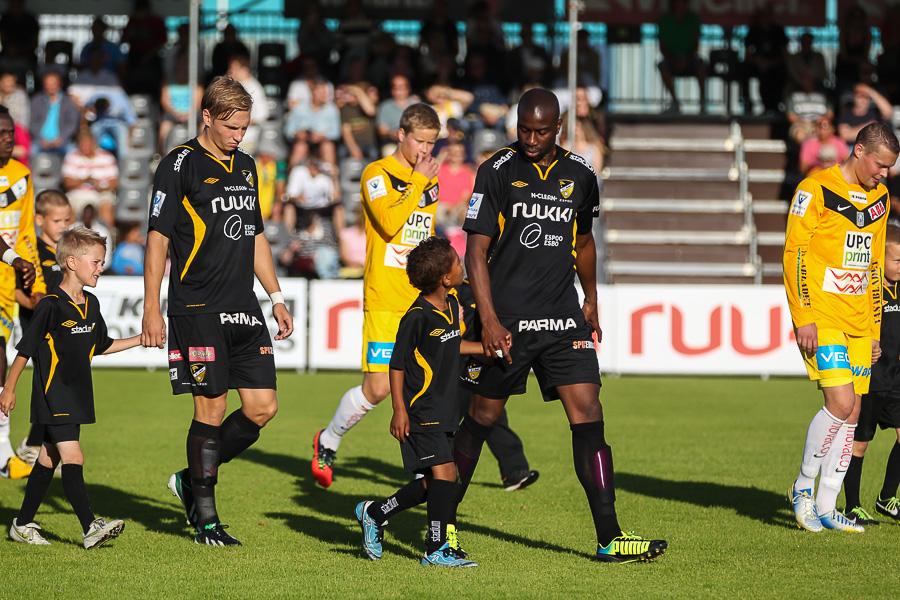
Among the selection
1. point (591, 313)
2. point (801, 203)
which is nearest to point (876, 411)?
point (801, 203)

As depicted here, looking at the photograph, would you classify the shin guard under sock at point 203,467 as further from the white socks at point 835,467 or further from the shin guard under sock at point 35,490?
the white socks at point 835,467

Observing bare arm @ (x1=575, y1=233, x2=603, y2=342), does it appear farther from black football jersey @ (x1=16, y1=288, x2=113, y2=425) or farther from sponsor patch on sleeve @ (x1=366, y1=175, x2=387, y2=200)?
black football jersey @ (x1=16, y1=288, x2=113, y2=425)

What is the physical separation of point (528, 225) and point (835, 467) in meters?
2.49

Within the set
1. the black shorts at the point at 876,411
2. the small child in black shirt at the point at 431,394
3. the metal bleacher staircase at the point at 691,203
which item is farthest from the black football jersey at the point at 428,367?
the metal bleacher staircase at the point at 691,203

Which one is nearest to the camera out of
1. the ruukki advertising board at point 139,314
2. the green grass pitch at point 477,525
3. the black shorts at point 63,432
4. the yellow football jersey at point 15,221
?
the green grass pitch at point 477,525

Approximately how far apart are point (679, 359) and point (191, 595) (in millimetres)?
11643

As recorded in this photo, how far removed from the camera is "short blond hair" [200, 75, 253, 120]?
587 centimetres

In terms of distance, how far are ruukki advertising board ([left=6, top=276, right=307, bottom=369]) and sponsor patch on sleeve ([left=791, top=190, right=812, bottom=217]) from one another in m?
9.72

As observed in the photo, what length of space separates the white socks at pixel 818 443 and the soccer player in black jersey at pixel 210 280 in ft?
10.3

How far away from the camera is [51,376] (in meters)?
5.99

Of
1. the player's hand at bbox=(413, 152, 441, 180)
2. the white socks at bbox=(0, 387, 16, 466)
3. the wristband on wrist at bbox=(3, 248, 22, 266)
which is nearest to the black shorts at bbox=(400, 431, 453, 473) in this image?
the player's hand at bbox=(413, 152, 441, 180)

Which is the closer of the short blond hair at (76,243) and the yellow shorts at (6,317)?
the short blond hair at (76,243)

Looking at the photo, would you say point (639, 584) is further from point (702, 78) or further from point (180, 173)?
point (702, 78)

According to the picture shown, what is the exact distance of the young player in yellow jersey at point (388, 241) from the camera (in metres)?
7.53
